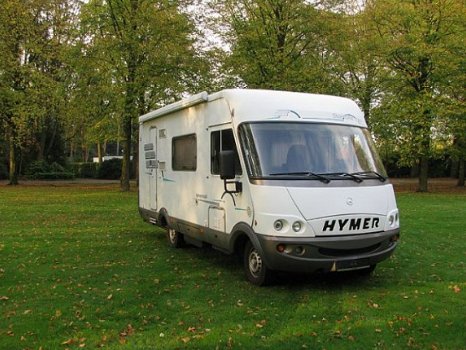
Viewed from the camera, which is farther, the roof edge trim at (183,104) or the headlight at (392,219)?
the roof edge trim at (183,104)

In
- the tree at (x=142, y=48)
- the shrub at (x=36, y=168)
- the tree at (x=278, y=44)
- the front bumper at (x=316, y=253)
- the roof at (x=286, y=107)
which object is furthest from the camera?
the shrub at (x=36, y=168)

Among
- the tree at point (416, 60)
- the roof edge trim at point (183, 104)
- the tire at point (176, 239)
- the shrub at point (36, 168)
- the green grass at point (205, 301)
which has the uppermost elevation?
the tree at point (416, 60)

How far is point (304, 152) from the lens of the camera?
273 inches

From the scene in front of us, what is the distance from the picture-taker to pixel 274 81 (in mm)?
23625

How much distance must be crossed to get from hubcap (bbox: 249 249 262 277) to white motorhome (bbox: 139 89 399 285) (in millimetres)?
14

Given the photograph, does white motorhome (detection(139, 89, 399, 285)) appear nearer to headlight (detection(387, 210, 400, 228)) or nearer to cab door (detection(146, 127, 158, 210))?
headlight (detection(387, 210, 400, 228))

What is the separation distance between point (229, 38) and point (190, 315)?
2145cm

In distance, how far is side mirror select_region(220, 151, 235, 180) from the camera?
6.96 meters

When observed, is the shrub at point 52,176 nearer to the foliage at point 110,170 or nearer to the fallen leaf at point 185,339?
the foliage at point 110,170

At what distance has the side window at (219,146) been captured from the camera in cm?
728

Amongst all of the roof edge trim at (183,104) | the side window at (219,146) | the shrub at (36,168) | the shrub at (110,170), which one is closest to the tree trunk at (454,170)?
the shrub at (110,170)

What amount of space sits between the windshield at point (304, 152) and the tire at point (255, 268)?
3.67ft

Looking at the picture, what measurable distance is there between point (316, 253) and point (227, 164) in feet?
5.68

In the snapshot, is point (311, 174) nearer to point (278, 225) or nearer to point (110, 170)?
point (278, 225)
